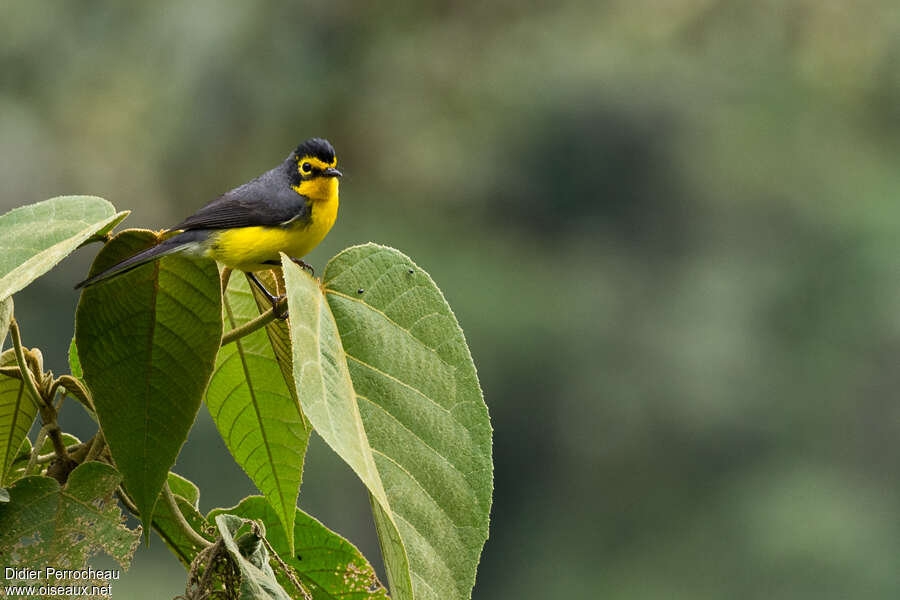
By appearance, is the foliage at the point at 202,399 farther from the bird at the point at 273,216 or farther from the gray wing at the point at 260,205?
the gray wing at the point at 260,205

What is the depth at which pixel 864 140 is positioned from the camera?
1248 cm

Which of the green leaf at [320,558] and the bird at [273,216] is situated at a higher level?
the bird at [273,216]

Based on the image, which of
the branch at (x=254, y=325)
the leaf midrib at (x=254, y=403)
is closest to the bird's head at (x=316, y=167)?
the leaf midrib at (x=254, y=403)

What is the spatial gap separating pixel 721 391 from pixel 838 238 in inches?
87.3

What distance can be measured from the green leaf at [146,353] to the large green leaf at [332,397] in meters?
0.06

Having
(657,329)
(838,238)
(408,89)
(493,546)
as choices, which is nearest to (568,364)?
(657,329)

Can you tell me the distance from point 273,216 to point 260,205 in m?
0.02

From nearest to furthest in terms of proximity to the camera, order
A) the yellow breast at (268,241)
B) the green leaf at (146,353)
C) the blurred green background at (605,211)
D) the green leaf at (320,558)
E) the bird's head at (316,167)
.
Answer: the green leaf at (146,353), the green leaf at (320,558), the yellow breast at (268,241), the bird's head at (316,167), the blurred green background at (605,211)

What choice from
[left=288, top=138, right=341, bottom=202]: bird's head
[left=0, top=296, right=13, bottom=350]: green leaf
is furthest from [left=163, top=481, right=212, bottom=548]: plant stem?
[left=288, top=138, right=341, bottom=202]: bird's head

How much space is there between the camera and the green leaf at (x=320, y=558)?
0.74m

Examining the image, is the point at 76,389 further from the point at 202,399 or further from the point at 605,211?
the point at 605,211

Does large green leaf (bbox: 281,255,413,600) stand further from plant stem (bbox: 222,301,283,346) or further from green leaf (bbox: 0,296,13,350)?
green leaf (bbox: 0,296,13,350)

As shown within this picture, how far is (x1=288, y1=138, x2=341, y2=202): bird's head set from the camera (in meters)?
1.21

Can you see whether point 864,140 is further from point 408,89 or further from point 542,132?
point 408,89
